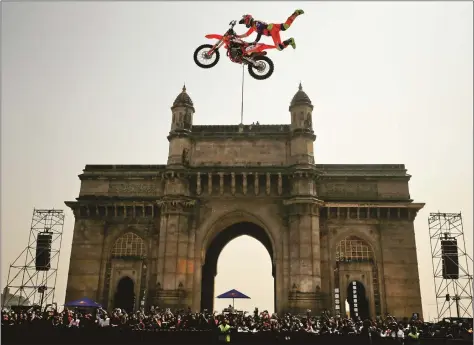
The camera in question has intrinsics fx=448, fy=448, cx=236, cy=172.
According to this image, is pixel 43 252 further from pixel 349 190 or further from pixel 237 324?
pixel 349 190

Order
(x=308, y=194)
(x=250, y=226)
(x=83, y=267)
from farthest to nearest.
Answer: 1. (x=250, y=226)
2. (x=83, y=267)
3. (x=308, y=194)

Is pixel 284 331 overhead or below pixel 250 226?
below

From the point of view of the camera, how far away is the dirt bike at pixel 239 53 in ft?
67.2

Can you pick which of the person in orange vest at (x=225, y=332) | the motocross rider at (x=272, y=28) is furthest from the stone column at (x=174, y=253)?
the motocross rider at (x=272, y=28)

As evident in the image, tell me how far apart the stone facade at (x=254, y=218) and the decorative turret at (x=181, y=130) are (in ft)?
0.28

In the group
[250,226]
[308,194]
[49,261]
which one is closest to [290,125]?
[308,194]

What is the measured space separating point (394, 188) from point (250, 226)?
39.0ft

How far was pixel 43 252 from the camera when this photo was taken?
35.6 m

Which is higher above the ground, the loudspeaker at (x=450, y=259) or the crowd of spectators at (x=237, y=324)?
the loudspeaker at (x=450, y=259)

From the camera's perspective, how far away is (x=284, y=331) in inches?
949

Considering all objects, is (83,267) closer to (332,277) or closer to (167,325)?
(167,325)

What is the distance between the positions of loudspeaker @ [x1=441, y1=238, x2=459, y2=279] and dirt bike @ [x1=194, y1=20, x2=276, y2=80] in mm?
21396

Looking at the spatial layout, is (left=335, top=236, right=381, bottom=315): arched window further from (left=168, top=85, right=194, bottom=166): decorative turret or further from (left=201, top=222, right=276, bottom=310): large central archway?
(left=168, top=85, right=194, bottom=166): decorative turret

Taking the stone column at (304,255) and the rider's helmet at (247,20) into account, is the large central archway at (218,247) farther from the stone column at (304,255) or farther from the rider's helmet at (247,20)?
the rider's helmet at (247,20)
